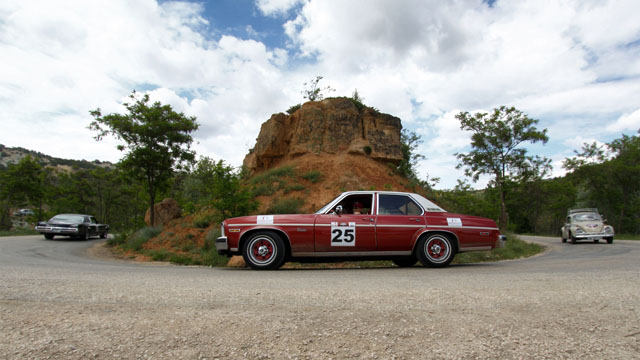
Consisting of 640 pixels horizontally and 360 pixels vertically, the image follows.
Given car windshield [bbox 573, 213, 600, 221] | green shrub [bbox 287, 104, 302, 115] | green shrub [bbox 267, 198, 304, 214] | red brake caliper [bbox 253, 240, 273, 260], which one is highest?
green shrub [bbox 287, 104, 302, 115]

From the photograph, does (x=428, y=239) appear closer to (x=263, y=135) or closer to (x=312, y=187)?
(x=312, y=187)

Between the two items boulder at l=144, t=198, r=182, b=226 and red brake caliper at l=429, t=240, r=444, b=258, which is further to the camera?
boulder at l=144, t=198, r=182, b=226

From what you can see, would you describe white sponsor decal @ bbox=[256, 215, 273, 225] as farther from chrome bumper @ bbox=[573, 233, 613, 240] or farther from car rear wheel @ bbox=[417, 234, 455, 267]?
chrome bumper @ bbox=[573, 233, 613, 240]

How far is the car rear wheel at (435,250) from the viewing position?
7.39 meters

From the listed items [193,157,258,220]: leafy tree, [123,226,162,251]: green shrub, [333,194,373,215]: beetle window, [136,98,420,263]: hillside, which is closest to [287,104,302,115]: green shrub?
[136,98,420,263]: hillside

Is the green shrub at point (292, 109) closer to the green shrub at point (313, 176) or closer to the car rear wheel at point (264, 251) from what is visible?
the green shrub at point (313, 176)

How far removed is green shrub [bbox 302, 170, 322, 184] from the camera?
2083 cm

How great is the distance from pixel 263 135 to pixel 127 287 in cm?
2197

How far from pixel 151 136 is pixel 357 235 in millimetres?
17337

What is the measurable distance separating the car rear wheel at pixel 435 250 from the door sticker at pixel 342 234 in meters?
1.43

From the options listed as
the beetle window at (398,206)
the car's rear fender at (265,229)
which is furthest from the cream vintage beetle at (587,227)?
the car's rear fender at (265,229)

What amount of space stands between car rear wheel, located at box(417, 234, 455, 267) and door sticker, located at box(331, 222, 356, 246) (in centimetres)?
143

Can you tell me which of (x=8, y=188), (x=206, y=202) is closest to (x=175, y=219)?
(x=206, y=202)

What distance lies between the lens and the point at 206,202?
45.2 ft
